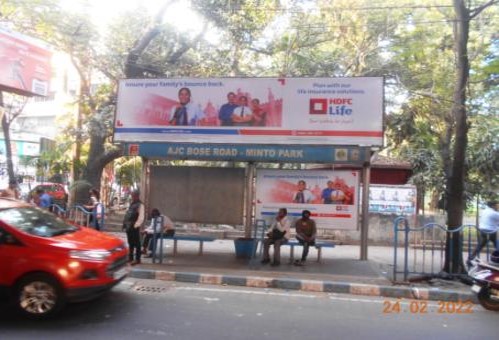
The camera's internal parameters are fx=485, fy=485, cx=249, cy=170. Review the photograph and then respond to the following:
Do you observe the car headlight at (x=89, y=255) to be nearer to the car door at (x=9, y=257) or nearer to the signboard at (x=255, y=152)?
the car door at (x=9, y=257)

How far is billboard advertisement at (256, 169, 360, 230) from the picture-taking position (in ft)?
35.6

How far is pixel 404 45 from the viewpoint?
53.6 feet

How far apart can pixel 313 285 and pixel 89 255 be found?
3985 millimetres

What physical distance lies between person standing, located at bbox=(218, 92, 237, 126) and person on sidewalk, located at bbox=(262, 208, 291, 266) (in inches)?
89.4

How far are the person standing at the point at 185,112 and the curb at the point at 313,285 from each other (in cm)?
344

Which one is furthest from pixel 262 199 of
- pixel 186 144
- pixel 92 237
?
pixel 92 237

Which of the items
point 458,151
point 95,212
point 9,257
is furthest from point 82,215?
point 458,151

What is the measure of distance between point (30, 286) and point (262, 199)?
5.95 m

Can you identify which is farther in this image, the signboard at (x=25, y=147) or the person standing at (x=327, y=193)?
the signboard at (x=25, y=147)

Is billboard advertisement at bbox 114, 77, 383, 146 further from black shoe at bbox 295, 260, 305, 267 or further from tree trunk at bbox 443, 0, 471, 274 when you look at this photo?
black shoe at bbox 295, 260, 305, 267

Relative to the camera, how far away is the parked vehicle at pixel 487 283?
22.8ft

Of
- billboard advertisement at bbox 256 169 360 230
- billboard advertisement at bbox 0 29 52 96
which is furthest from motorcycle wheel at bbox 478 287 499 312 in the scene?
billboard advertisement at bbox 0 29 52 96

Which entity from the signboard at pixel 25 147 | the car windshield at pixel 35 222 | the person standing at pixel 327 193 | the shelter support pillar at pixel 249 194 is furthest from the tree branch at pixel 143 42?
the signboard at pixel 25 147

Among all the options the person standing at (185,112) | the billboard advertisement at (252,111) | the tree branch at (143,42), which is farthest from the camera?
the tree branch at (143,42)
